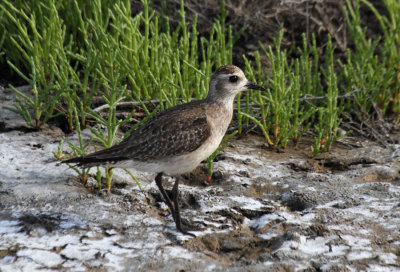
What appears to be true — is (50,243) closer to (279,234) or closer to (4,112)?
(279,234)

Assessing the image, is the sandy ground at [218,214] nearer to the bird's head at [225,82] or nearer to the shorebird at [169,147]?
the shorebird at [169,147]

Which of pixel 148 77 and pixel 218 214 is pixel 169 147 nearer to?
pixel 218 214

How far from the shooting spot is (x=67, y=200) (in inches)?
169

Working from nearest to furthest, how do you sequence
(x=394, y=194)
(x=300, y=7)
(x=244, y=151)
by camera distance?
(x=394, y=194) → (x=244, y=151) → (x=300, y=7)

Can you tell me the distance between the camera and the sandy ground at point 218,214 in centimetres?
364

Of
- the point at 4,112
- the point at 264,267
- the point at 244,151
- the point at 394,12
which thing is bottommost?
the point at 264,267

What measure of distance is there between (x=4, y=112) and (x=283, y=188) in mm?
3084

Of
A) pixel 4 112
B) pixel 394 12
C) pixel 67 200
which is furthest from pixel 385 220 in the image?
pixel 4 112

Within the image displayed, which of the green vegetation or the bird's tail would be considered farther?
the green vegetation

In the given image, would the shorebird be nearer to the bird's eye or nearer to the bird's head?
the bird's head

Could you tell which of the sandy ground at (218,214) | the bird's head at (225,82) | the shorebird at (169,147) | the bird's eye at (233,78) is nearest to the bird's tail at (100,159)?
the shorebird at (169,147)

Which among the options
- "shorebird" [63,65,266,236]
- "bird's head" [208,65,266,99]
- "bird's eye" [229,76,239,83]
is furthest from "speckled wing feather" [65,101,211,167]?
"bird's eye" [229,76,239,83]

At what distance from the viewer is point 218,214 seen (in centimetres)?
432

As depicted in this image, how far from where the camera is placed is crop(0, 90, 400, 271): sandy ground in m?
3.64
